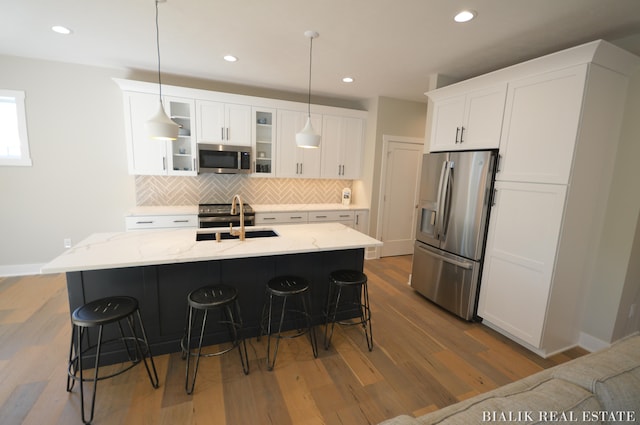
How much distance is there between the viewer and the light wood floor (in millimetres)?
1756

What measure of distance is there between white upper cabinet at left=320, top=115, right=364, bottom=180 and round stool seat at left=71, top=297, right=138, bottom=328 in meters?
3.45

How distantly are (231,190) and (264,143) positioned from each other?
2.98 feet

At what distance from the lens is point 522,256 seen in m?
2.51

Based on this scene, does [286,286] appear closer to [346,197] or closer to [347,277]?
[347,277]

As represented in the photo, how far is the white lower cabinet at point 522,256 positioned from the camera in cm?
232

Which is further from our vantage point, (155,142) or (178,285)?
(155,142)

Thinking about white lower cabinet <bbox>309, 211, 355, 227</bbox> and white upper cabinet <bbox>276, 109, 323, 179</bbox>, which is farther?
white lower cabinet <bbox>309, 211, 355, 227</bbox>

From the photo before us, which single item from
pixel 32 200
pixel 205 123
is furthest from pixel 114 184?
pixel 205 123

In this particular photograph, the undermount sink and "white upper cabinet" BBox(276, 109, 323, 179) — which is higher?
"white upper cabinet" BBox(276, 109, 323, 179)

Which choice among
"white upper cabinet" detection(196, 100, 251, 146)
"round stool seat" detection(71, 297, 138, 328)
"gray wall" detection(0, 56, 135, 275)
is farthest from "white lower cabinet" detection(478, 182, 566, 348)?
"gray wall" detection(0, 56, 135, 275)

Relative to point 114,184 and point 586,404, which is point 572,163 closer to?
point 586,404

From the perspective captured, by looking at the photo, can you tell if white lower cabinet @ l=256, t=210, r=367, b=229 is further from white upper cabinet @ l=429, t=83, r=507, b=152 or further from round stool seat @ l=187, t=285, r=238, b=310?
round stool seat @ l=187, t=285, r=238, b=310

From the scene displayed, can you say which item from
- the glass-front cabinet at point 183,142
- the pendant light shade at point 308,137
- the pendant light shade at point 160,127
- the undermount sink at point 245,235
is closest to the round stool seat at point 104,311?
the undermount sink at point 245,235

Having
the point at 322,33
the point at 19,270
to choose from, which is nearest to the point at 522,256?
the point at 322,33
